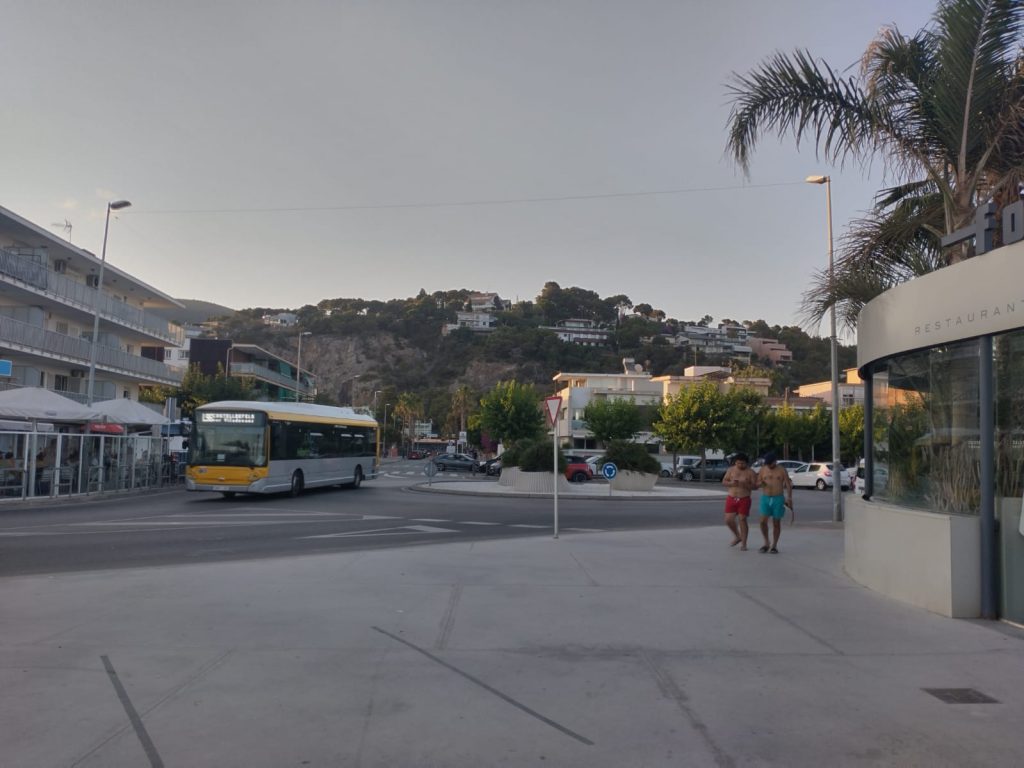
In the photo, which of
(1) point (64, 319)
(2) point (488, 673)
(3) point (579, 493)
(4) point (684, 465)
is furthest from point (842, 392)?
(2) point (488, 673)

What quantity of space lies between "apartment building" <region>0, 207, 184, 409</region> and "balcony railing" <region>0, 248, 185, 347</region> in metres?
0.04

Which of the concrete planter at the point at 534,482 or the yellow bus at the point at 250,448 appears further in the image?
the concrete planter at the point at 534,482

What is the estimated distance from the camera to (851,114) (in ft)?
36.1

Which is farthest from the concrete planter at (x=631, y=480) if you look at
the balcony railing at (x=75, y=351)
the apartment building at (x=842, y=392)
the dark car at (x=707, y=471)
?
the balcony railing at (x=75, y=351)

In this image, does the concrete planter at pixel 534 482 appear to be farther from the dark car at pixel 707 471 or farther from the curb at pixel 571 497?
the dark car at pixel 707 471

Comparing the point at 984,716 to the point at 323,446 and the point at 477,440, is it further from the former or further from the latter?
Result: the point at 477,440

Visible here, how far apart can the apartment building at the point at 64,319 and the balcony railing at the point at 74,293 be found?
0.04 meters

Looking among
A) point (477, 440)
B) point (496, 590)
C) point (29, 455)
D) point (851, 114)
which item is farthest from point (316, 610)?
point (477, 440)

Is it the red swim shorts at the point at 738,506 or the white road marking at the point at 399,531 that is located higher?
the red swim shorts at the point at 738,506

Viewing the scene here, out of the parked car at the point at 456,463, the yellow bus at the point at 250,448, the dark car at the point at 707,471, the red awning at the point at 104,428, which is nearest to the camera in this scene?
the yellow bus at the point at 250,448

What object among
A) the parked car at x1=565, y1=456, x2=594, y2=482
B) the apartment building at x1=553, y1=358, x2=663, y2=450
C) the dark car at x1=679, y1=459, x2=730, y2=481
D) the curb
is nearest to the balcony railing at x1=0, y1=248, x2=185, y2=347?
the curb

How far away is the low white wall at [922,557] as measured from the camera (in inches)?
314

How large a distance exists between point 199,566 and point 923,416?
30.0 feet

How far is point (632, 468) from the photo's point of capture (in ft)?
101
